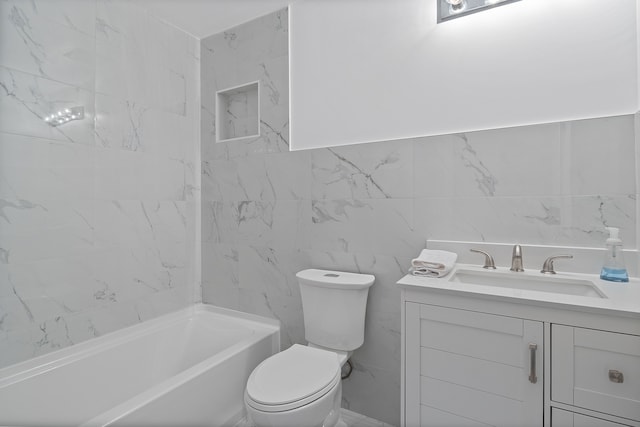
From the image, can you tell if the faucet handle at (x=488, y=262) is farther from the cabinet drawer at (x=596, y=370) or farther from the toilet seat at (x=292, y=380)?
the toilet seat at (x=292, y=380)

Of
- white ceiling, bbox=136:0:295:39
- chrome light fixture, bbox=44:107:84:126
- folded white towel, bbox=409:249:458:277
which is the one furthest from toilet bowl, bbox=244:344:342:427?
white ceiling, bbox=136:0:295:39

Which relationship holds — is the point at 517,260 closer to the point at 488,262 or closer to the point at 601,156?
the point at 488,262

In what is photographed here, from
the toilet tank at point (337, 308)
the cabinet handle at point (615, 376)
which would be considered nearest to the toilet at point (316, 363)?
the toilet tank at point (337, 308)

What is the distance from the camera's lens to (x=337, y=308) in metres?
1.64

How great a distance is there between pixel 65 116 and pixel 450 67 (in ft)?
6.65

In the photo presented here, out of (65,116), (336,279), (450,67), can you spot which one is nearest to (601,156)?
(450,67)

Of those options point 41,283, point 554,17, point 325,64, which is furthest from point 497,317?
point 41,283

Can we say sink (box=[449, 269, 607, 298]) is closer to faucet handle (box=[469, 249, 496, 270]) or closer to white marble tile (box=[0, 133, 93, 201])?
faucet handle (box=[469, 249, 496, 270])

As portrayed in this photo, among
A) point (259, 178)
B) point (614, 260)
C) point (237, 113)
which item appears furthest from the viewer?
point (237, 113)

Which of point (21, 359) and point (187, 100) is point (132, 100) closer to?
point (187, 100)

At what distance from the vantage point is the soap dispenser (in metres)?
1.20

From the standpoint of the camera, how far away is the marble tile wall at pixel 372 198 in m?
1.33

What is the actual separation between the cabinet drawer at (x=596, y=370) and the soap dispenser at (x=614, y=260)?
41 centimetres

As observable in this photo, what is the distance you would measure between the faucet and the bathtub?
1430 mm
